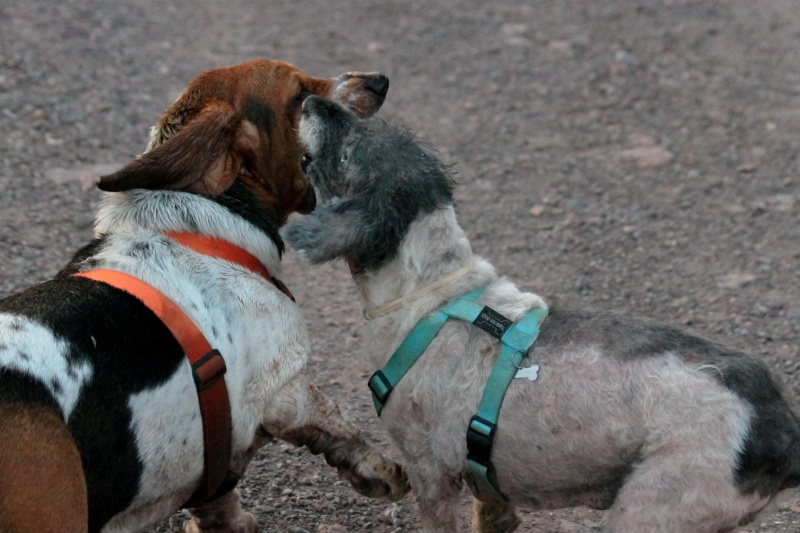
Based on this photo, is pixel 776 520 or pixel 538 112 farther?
pixel 538 112

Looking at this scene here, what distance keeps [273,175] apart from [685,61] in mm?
5496

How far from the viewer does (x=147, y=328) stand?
3.62 meters

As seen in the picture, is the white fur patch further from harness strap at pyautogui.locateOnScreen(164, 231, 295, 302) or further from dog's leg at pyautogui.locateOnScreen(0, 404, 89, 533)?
harness strap at pyautogui.locateOnScreen(164, 231, 295, 302)

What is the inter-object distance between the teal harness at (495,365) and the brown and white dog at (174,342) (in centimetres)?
43

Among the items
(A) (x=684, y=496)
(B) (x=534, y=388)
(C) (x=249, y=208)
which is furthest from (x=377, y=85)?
(A) (x=684, y=496)

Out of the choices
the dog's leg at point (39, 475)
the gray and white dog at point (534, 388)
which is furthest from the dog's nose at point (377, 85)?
the dog's leg at point (39, 475)

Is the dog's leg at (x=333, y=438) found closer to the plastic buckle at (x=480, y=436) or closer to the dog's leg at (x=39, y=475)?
the plastic buckle at (x=480, y=436)

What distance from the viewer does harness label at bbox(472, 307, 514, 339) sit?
12.1 ft

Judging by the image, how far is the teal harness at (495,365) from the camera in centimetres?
361

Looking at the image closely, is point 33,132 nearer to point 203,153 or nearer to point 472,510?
point 203,153

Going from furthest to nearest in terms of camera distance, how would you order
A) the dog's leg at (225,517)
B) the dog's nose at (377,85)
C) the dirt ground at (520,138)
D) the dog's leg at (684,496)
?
the dirt ground at (520,138)
the dog's nose at (377,85)
the dog's leg at (225,517)
the dog's leg at (684,496)

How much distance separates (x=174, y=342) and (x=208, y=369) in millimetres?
152

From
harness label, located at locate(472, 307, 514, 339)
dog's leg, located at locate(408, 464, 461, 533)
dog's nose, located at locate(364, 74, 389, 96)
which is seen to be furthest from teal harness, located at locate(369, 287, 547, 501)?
dog's nose, located at locate(364, 74, 389, 96)

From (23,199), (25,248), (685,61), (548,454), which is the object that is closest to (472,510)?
(548,454)
